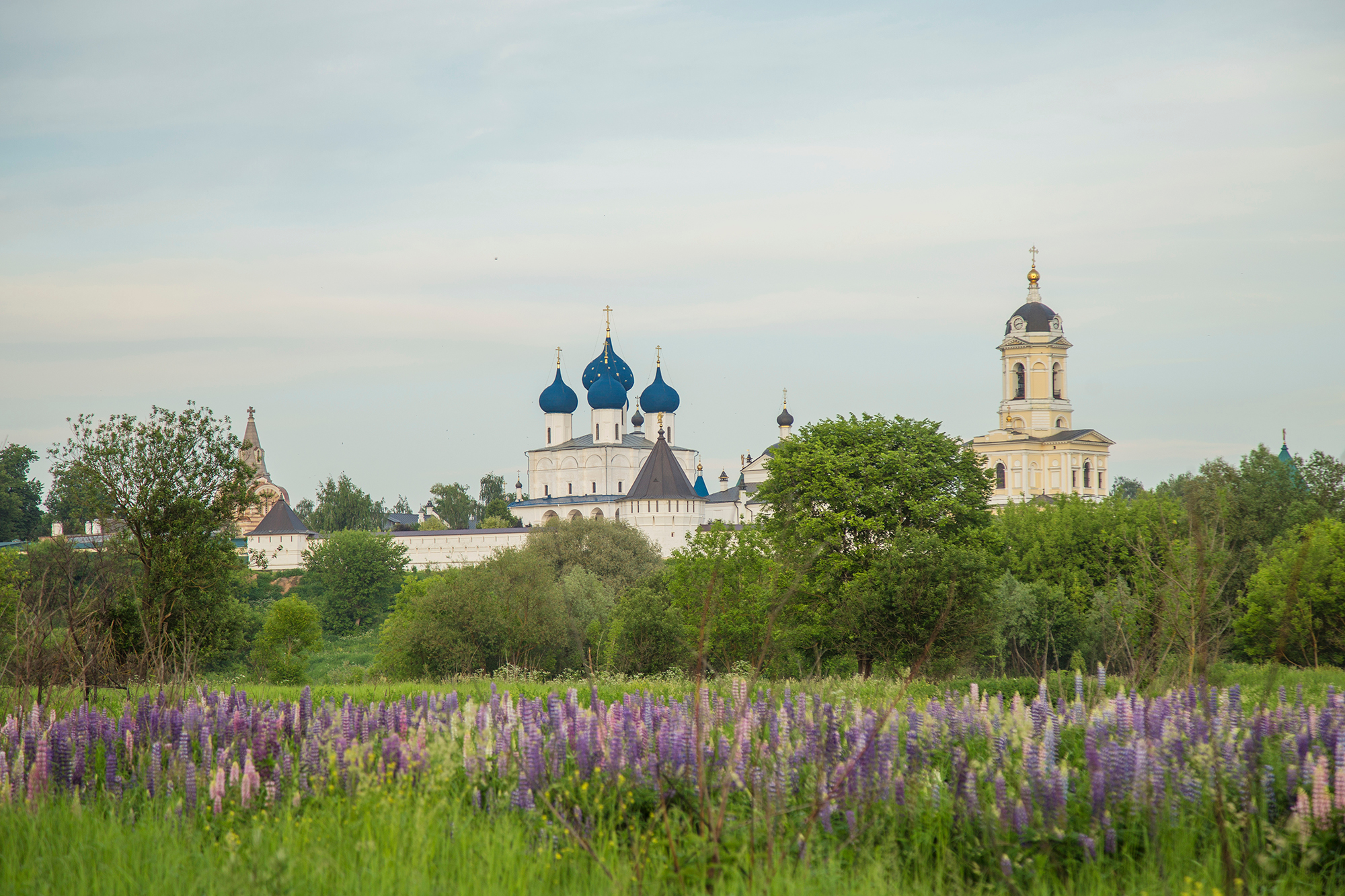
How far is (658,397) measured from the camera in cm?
10831

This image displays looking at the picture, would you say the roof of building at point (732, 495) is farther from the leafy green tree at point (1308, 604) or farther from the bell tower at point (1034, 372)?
the leafy green tree at point (1308, 604)

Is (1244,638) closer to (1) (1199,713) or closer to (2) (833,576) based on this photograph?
(2) (833,576)

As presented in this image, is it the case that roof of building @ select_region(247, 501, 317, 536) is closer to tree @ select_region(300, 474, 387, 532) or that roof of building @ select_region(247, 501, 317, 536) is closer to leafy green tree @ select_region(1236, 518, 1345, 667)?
tree @ select_region(300, 474, 387, 532)

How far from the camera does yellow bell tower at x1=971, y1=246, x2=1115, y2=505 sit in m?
91.9

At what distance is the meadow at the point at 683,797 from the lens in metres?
5.48

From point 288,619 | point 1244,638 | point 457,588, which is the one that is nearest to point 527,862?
point 457,588

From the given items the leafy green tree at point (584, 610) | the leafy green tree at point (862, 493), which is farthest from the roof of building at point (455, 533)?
the leafy green tree at point (862, 493)

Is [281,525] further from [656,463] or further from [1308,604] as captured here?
[1308,604]

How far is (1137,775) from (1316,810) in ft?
2.67

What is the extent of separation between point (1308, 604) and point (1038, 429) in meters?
61.9

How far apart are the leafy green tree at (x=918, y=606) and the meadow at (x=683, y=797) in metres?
20.0

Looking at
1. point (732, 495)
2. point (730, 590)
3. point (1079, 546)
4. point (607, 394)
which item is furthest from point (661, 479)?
point (730, 590)

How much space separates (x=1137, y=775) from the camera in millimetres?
6234

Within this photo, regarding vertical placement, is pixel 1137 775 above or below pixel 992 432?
below
